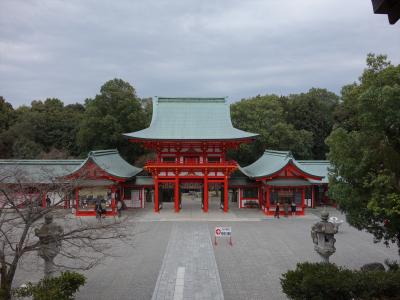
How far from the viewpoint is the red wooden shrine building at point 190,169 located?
29.9m

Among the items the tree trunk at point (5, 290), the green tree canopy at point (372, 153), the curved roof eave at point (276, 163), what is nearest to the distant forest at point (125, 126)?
the curved roof eave at point (276, 163)

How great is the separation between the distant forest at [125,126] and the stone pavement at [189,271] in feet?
83.7

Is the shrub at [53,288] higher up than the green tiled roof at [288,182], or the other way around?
the green tiled roof at [288,182]

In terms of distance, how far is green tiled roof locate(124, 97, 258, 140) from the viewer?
100ft

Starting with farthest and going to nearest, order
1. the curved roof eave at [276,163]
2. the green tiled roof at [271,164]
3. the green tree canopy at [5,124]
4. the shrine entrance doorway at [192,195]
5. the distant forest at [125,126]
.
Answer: the green tree canopy at [5,124], the distant forest at [125,126], the shrine entrance doorway at [192,195], the green tiled roof at [271,164], the curved roof eave at [276,163]

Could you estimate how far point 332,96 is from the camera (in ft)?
196

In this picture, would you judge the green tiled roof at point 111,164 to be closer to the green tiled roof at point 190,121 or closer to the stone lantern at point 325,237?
the green tiled roof at point 190,121

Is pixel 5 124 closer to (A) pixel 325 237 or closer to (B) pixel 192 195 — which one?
(B) pixel 192 195

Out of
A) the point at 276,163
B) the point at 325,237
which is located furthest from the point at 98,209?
the point at 325,237

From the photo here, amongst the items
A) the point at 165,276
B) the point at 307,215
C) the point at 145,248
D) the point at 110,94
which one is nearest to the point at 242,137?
the point at 307,215

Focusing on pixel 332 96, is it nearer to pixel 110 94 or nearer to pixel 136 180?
pixel 110 94

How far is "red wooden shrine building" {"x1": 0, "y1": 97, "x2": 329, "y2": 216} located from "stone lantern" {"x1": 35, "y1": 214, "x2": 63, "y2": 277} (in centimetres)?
1579

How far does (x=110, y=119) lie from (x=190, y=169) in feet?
60.1

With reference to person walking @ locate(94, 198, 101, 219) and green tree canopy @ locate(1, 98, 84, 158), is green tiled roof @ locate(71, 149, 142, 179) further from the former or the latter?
green tree canopy @ locate(1, 98, 84, 158)
